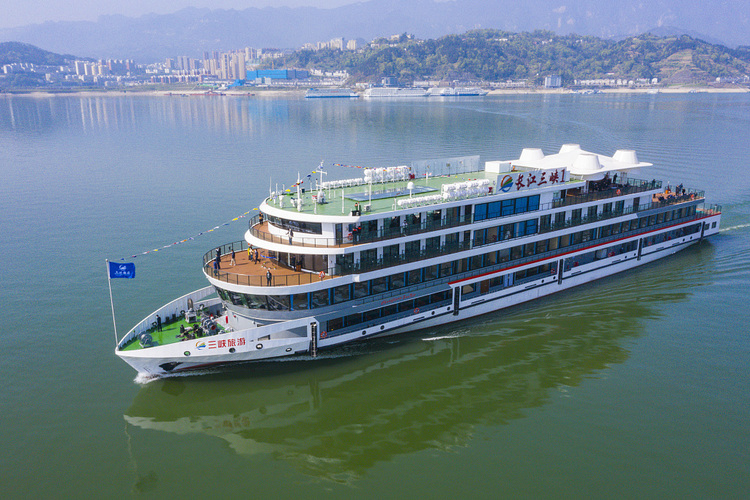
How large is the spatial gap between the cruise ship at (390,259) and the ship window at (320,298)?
57mm

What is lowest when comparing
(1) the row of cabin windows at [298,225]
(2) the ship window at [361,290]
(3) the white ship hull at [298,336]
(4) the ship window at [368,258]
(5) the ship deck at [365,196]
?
(3) the white ship hull at [298,336]

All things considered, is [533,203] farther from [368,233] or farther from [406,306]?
[368,233]

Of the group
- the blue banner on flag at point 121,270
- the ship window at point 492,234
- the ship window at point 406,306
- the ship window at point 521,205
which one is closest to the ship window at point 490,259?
the ship window at point 492,234

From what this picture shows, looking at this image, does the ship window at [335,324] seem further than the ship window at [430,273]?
No

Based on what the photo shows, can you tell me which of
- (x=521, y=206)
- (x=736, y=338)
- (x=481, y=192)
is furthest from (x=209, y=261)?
(x=736, y=338)

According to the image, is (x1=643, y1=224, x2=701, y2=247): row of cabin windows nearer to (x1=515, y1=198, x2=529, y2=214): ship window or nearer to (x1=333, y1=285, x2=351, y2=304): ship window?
(x1=515, y1=198, x2=529, y2=214): ship window

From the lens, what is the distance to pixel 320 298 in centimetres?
2611

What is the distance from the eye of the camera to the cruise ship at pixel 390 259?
25297 millimetres

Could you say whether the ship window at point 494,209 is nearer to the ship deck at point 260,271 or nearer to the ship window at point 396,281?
the ship window at point 396,281

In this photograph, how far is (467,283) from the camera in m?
30.6

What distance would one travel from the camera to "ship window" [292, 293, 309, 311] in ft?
83.5

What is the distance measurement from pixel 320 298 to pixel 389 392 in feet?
18.9

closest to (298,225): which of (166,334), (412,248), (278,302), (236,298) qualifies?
(278,302)

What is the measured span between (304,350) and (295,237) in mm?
5865
